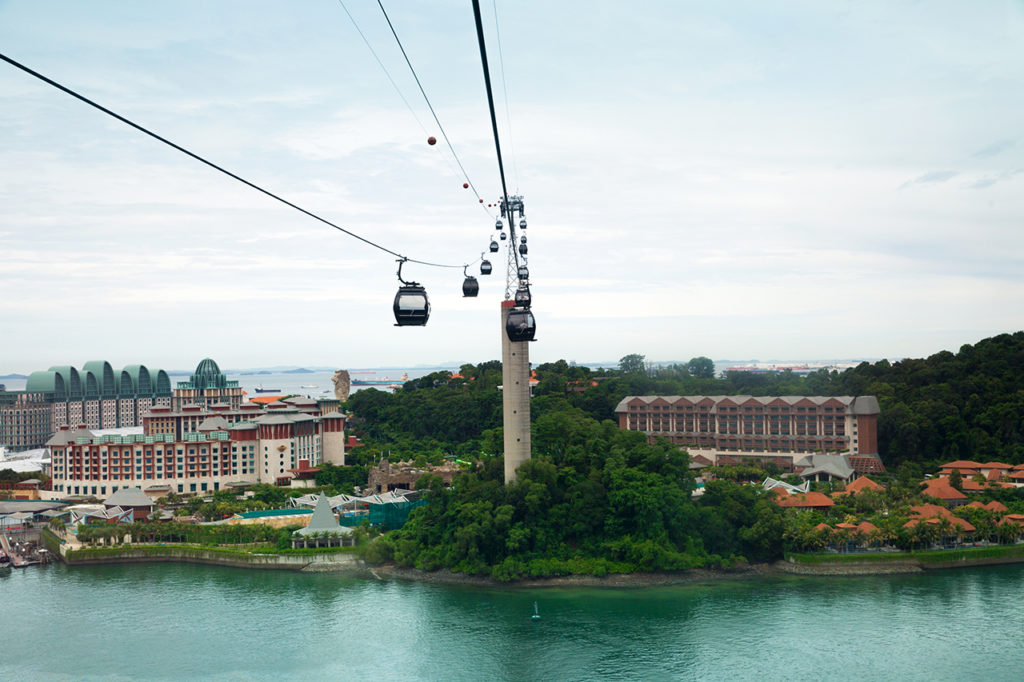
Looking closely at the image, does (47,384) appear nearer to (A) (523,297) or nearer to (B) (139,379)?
(B) (139,379)

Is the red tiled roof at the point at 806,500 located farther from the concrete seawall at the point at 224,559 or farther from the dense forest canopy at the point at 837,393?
the concrete seawall at the point at 224,559

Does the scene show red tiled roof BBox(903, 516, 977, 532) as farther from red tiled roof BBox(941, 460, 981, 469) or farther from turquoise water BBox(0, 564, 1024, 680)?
red tiled roof BBox(941, 460, 981, 469)

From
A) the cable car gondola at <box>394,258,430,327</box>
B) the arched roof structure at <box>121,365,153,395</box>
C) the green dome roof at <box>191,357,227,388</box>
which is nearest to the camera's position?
the cable car gondola at <box>394,258,430,327</box>

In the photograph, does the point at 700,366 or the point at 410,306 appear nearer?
the point at 410,306

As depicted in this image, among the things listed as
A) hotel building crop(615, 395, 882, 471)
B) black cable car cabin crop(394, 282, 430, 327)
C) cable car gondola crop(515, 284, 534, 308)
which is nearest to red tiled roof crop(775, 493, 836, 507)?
hotel building crop(615, 395, 882, 471)

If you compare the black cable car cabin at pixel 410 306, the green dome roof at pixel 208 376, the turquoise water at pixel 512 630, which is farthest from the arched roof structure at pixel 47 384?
the black cable car cabin at pixel 410 306

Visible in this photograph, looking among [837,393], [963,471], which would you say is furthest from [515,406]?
[837,393]
